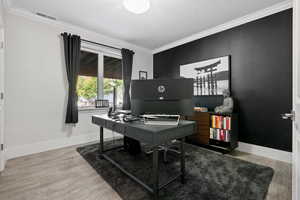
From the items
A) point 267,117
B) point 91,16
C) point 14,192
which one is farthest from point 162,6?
point 14,192

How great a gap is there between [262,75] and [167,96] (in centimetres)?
207

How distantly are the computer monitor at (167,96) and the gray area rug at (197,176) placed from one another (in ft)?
2.81

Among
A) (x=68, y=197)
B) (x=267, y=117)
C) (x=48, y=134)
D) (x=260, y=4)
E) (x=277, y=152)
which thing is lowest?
(x=68, y=197)

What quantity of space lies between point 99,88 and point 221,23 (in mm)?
3138

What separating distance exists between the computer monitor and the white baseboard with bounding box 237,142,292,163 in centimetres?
186

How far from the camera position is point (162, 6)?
2.22 metres

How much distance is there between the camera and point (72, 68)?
109 inches

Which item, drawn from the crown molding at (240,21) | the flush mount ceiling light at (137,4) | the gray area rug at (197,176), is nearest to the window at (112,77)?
the gray area rug at (197,176)

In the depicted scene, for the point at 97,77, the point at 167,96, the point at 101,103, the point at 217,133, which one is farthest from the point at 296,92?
the point at 97,77

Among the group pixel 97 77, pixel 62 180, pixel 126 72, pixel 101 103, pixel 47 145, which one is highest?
pixel 126 72

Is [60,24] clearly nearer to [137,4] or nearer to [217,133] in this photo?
[137,4]

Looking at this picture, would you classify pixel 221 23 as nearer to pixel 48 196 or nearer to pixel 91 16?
pixel 91 16

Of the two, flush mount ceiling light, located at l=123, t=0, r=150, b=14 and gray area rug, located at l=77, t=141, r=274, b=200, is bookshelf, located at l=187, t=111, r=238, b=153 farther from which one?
flush mount ceiling light, located at l=123, t=0, r=150, b=14

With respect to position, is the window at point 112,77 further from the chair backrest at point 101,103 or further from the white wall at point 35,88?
the white wall at point 35,88
